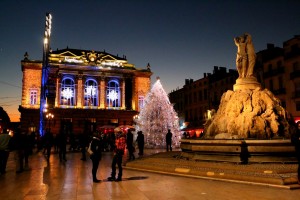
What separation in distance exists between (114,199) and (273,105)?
8215mm

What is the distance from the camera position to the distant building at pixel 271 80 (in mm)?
31000

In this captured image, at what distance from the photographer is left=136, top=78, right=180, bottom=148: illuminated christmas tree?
28.1m

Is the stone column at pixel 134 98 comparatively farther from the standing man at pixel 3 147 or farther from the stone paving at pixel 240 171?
the stone paving at pixel 240 171

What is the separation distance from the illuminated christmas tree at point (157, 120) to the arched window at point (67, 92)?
2003cm

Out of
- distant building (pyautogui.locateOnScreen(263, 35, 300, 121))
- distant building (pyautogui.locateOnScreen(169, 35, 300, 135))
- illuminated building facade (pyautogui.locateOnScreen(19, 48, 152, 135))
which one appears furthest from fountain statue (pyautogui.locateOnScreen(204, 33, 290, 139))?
illuminated building facade (pyautogui.locateOnScreen(19, 48, 152, 135))

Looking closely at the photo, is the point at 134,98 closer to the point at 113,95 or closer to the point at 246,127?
the point at 113,95

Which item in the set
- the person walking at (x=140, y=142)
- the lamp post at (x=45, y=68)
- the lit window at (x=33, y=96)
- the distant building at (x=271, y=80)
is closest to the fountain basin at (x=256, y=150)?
the person walking at (x=140, y=142)

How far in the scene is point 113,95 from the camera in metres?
47.5

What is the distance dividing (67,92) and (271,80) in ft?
102

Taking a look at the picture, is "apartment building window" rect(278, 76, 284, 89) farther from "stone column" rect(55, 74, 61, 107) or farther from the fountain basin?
"stone column" rect(55, 74, 61, 107)

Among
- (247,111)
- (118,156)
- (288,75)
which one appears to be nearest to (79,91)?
(288,75)

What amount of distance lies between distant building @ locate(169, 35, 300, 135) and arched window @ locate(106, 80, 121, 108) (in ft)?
45.7

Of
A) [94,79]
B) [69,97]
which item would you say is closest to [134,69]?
[94,79]

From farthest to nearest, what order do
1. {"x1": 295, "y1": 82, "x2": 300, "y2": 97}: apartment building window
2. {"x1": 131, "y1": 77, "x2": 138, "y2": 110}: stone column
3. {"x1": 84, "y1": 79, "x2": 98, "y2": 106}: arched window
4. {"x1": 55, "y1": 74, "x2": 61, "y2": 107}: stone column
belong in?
{"x1": 131, "y1": 77, "x2": 138, "y2": 110}: stone column < {"x1": 84, "y1": 79, "x2": 98, "y2": 106}: arched window < {"x1": 55, "y1": 74, "x2": 61, "y2": 107}: stone column < {"x1": 295, "y1": 82, "x2": 300, "y2": 97}: apartment building window
